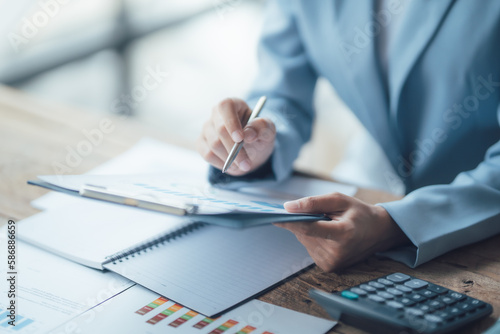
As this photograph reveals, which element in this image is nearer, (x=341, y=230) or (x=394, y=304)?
(x=394, y=304)

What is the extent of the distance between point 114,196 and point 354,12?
73 centimetres

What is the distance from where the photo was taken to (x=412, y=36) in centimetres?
110

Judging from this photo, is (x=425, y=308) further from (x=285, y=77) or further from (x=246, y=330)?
(x=285, y=77)

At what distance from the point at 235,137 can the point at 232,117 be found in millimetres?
39

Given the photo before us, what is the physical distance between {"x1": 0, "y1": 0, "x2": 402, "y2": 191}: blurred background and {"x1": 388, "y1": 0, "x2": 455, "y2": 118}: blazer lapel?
1.56 metres

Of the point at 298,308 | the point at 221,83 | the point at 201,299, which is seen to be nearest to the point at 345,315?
the point at 298,308

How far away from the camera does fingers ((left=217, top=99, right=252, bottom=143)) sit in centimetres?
91

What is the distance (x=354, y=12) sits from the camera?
1185 millimetres

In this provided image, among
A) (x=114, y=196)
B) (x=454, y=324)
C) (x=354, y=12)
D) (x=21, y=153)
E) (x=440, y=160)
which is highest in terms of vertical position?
(x=354, y=12)

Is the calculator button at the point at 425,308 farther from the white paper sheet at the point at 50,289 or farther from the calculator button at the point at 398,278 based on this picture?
the white paper sheet at the point at 50,289

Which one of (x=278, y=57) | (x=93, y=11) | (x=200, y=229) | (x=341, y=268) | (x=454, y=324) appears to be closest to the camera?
(x=454, y=324)

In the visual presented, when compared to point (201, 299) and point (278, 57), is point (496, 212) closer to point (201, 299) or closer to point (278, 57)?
point (201, 299)

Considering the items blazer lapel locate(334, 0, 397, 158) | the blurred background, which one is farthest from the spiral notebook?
the blurred background

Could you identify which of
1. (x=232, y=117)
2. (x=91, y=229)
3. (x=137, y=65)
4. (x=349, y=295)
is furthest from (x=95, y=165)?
(x=137, y=65)
